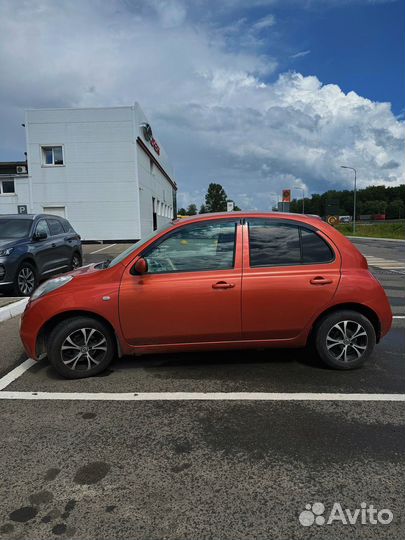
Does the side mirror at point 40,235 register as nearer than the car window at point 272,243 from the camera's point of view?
No

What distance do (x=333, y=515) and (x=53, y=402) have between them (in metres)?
2.56

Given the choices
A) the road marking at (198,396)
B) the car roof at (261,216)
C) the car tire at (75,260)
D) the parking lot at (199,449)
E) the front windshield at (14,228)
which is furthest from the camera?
the car tire at (75,260)

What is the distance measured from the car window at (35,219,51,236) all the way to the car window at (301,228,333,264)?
21.6ft

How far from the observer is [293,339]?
4.37 m

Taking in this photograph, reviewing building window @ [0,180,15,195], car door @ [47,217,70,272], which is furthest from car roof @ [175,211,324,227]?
building window @ [0,180,15,195]

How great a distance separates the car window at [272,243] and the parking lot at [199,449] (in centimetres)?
120

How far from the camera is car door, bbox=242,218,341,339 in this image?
4.20 m

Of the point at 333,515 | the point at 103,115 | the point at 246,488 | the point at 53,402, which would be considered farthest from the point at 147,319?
the point at 103,115

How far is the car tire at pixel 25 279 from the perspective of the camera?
321 inches

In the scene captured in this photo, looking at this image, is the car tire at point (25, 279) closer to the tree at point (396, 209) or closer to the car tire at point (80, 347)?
the car tire at point (80, 347)

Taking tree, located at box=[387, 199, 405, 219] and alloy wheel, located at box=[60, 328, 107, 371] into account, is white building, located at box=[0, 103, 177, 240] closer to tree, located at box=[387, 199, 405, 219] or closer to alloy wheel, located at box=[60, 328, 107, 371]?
alloy wheel, located at box=[60, 328, 107, 371]

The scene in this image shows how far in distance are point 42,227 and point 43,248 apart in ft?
1.95

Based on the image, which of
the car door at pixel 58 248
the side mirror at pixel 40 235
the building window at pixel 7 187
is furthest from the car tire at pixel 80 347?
the building window at pixel 7 187

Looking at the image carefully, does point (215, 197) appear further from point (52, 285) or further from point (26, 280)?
point (52, 285)
